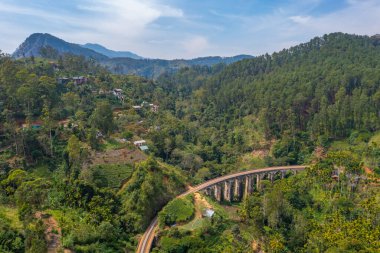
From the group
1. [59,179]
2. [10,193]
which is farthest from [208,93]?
[10,193]

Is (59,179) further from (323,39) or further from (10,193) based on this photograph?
(323,39)

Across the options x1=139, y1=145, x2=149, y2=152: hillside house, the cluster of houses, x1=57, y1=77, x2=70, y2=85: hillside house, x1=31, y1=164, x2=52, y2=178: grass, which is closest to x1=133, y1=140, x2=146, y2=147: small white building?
x1=139, y1=145, x2=149, y2=152: hillside house

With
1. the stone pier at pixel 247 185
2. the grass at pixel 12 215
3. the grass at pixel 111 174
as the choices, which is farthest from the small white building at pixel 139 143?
the grass at pixel 12 215

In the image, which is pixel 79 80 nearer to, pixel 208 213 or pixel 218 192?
pixel 218 192

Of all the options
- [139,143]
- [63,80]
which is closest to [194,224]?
[139,143]

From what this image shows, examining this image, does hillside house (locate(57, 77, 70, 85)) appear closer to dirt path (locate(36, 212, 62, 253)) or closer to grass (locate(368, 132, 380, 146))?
dirt path (locate(36, 212, 62, 253))

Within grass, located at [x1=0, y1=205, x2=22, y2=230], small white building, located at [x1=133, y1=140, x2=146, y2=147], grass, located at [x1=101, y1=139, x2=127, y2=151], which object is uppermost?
grass, located at [x1=101, y1=139, x2=127, y2=151]

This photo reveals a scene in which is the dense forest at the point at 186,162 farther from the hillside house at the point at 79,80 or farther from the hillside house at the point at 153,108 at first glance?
the hillside house at the point at 153,108

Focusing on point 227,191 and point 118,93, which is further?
point 118,93
